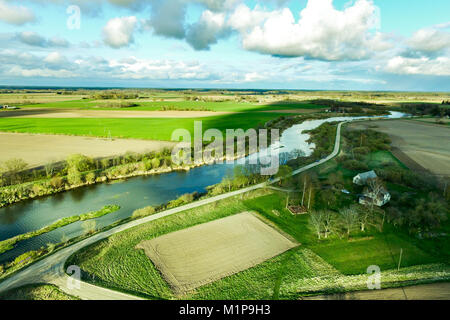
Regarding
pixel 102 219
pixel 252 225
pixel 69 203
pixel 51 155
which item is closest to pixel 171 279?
pixel 252 225

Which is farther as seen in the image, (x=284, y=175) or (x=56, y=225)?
(x=284, y=175)

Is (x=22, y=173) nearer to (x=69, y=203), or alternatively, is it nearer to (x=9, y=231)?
(x=69, y=203)

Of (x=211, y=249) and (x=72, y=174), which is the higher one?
(x=72, y=174)

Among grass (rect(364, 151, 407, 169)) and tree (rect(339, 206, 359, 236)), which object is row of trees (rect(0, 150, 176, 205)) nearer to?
tree (rect(339, 206, 359, 236))

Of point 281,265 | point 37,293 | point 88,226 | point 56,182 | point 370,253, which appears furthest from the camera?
point 56,182

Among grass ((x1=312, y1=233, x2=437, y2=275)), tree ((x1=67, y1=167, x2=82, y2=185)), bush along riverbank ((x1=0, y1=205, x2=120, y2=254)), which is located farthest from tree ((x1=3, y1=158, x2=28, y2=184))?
grass ((x1=312, y1=233, x2=437, y2=275))

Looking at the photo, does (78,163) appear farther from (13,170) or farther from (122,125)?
(122,125)

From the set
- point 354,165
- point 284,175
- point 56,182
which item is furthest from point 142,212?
point 354,165

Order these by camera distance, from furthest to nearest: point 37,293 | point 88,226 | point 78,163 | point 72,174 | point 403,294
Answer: point 78,163 < point 72,174 < point 88,226 < point 37,293 < point 403,294
